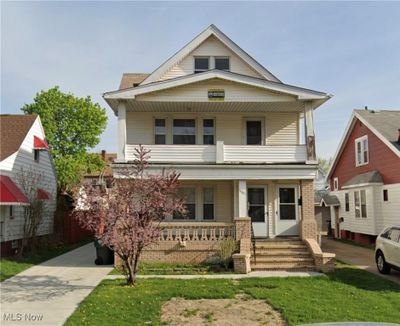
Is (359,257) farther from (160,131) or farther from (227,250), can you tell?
(160,131)

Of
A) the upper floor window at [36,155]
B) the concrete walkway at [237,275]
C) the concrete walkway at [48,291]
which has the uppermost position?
the upper floor window at [36,155]

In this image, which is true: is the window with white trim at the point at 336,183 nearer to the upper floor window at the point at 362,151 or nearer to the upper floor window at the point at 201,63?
the upper floor window at the point at 362,151

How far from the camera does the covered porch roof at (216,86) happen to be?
16.2 metres

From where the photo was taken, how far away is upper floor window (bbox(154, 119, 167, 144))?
18.9 meters

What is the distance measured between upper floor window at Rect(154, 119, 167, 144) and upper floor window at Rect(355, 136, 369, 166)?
12138mm

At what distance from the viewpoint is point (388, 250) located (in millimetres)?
13266

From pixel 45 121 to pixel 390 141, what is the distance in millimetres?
29215

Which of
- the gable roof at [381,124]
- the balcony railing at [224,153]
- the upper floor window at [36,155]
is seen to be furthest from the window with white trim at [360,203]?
the upper floor window at [36,155]

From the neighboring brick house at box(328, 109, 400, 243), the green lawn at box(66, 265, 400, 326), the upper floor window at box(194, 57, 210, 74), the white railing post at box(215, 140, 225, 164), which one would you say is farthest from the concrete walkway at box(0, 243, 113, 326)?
the neighboring brick house at box(328, 109, 400, 243)

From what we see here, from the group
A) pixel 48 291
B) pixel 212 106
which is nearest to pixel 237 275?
pixel 48 291

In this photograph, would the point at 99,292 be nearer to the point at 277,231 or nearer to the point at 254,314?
the point at 254,314

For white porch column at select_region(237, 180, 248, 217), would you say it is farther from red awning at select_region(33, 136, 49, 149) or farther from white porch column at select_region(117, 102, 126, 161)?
red awning at select_region(33, 136, 49, 149)

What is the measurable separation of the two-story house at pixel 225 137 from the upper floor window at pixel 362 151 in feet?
23.1

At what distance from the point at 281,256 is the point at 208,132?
668 centimetres
